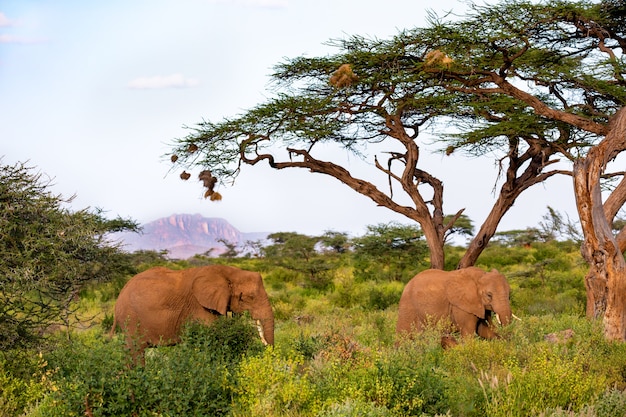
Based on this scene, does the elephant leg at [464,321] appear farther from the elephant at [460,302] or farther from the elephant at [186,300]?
the elephant at [186,300]

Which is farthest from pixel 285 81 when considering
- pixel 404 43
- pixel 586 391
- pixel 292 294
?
pixel 586 391

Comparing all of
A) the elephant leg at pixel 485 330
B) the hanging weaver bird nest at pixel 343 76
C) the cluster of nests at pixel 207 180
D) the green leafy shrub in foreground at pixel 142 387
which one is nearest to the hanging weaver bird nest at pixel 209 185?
the cluster of nests at pixel 207 180

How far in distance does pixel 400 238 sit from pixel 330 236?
11.4 meters

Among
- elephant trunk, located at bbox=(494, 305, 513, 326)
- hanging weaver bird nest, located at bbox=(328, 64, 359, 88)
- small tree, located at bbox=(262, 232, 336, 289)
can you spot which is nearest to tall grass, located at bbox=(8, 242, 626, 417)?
elephant trunk, located at bbox=(494, 305, 513, 326)

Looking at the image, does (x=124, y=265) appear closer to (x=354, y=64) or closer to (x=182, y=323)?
(x=354, y=64)

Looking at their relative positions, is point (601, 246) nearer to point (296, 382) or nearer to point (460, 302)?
point (460, 302)

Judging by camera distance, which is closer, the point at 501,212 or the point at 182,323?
the point at 182,323

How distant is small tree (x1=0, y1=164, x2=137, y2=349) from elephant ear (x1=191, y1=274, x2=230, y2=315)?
65.2 inches

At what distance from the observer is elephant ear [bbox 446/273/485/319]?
39.4ft

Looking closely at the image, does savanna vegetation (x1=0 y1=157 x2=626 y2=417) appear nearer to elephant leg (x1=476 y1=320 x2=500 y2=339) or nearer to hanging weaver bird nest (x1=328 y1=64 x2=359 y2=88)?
elephant leg (x1=476 y1=320 x2=500 y2=339)

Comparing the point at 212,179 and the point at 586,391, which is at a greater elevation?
the point at 212,179

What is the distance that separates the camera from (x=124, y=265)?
23750mm

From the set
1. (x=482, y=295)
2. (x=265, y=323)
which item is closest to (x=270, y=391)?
(x=265, y=323)

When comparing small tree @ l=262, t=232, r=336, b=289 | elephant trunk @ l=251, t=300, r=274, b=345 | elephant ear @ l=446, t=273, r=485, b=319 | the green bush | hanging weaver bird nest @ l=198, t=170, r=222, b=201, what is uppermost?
hanging weaver bird nest @ l=198, t=170, r=222, b=201
